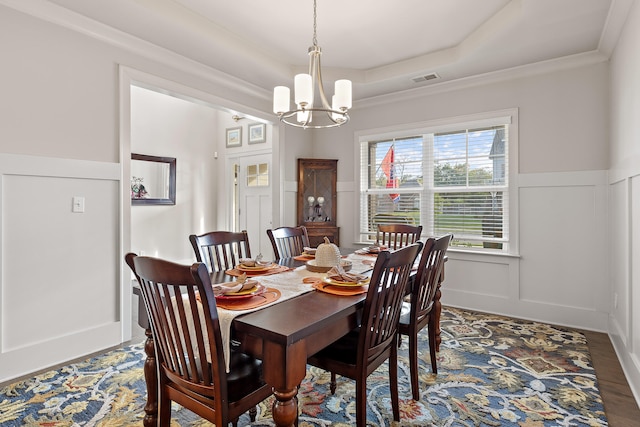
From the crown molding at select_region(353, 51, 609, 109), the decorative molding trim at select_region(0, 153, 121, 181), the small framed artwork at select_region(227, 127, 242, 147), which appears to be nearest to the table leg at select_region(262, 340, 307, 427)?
the decorative molding trim at select_region(0, 153, 121, 181)

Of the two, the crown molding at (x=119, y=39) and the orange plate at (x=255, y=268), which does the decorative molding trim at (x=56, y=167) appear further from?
the orange plate at (x=255, y=268)

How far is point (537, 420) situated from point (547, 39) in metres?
2.86

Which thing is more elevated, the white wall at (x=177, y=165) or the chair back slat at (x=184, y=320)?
the white wall at (x=177, y=165)

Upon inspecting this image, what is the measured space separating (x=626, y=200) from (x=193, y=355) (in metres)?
2.91

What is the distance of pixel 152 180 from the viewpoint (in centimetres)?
542

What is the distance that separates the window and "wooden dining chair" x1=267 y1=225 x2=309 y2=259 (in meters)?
1.69

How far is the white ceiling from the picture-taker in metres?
2.54

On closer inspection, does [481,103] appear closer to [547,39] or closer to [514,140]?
[514,140]

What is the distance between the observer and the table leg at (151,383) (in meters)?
1.63

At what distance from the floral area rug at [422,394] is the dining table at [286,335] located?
Answer: 57 cm

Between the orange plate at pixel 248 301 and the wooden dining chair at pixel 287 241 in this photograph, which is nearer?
the orange plate at pixel 248 301

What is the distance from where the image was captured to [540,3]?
2.36m

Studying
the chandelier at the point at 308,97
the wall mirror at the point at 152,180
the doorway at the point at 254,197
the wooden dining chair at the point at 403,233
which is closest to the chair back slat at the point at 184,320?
the chandelier at the point at 308,97

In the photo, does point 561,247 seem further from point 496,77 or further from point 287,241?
point 287,241
